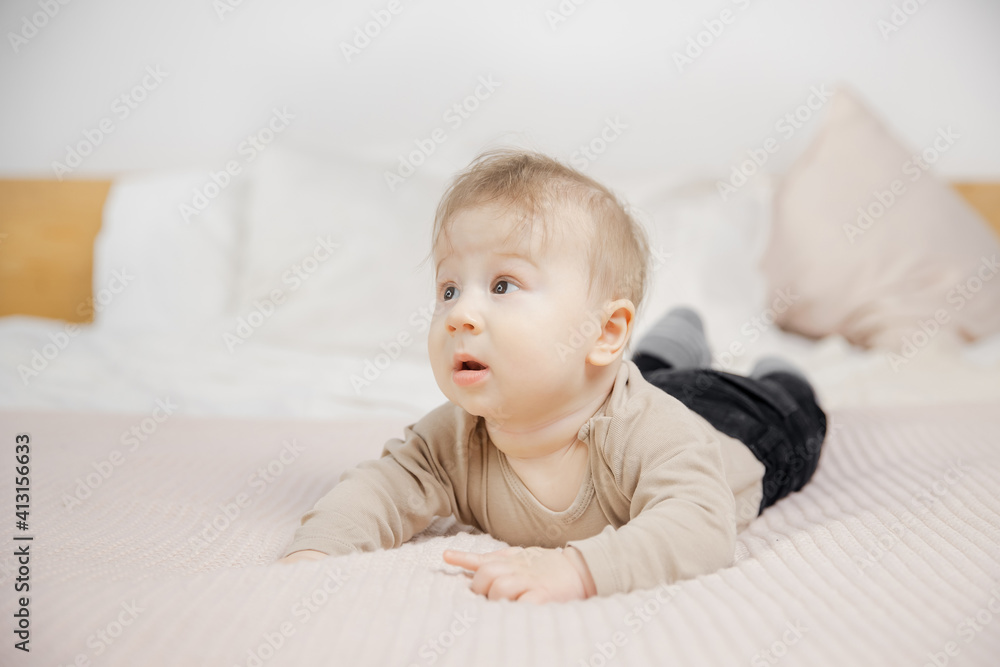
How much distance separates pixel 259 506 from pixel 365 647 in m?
0.44

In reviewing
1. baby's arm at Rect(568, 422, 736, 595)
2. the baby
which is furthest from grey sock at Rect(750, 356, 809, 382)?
baby's arm at Rect(568, 422, 736, 595)

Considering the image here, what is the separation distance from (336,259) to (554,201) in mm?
1243

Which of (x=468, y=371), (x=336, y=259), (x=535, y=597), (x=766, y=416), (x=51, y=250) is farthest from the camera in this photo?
(x=51, y=250)

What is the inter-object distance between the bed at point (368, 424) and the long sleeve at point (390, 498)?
43mm

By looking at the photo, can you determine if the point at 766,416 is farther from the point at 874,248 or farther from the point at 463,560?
the point at 874,248

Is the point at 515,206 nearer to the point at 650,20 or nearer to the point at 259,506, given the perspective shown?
the point at 259,506

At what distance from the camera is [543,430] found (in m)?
0.80

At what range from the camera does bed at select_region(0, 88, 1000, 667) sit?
55cm

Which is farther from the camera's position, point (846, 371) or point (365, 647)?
point (846, 371)

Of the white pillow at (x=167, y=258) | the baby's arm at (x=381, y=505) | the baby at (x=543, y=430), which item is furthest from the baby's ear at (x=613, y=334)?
the white pillow at (x=167, y=258)

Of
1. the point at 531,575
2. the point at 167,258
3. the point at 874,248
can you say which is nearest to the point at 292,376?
the point at 167,258

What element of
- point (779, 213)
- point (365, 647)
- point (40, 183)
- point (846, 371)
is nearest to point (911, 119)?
point (779, 213)

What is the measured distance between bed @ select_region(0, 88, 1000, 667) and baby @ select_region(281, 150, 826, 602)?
45mm

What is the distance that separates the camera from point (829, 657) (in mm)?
519
